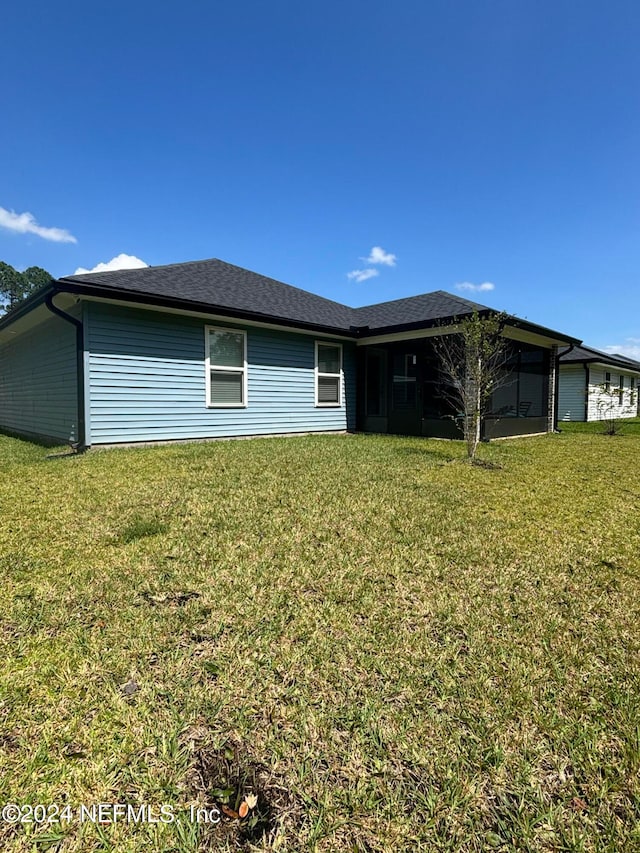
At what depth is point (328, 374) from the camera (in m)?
10.9

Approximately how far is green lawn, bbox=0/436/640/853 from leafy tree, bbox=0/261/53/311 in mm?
64115

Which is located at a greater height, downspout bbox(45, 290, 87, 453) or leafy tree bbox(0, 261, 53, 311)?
leafy tree bbox(0, 261, 53, 311)

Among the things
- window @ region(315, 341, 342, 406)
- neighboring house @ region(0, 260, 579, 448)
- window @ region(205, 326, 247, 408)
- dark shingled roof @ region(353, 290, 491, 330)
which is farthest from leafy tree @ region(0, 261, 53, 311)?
window @ region(205, 326, 247, 408)

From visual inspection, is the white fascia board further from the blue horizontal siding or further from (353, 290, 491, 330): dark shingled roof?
(353, 290, 491, 330): dark shingled roof

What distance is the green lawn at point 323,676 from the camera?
120cm

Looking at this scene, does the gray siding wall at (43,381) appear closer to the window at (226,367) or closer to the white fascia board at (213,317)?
the white fascia board at (213,317)

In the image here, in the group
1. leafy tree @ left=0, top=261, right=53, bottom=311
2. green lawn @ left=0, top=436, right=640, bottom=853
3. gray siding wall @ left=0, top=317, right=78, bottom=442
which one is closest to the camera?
green lawn @ left=0, top=436, right=640, bottom=853

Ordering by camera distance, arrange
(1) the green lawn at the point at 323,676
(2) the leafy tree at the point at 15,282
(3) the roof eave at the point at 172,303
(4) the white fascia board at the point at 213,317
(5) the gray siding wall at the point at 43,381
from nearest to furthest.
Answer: (1) the green lawn at the point at 323,676
(3) the roof eave at the point at 172,303
(4) the white fascia board at the point at 213,317
(5) the gray siding wall at the point at 43,381
(2) the leafy tree at the point at 15,282

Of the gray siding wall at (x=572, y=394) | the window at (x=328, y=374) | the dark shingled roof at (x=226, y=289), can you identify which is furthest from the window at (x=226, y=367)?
the gray siding wall at (x=572, y=394)

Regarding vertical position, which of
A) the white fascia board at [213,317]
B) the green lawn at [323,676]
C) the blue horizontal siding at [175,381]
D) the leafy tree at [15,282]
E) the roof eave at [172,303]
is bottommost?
the green lawn at [323,676]

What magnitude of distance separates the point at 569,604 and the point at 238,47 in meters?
11.7

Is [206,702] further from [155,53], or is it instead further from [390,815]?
[155,53]

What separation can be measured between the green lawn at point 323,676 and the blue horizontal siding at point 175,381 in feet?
12.4

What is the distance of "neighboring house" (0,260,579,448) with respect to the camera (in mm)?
7242
